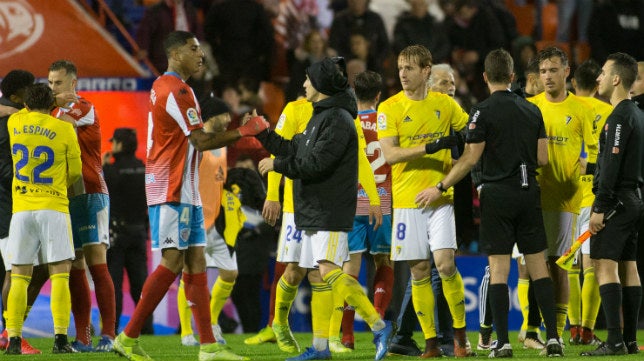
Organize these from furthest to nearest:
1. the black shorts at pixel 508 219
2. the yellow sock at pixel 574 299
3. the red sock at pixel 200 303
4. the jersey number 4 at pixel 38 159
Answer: the yellow sock at pixel 574 299
the jersey number 4 at pixel 38 159
the black shorts at pixel 508 219
the red sock at pixel 200 303

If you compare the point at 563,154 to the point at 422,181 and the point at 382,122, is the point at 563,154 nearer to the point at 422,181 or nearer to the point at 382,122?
the point at 422,181

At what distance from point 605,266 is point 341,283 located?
2.13m

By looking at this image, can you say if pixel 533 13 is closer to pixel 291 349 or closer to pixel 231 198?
pixel 231 198

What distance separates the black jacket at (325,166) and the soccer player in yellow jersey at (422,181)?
2.59ft

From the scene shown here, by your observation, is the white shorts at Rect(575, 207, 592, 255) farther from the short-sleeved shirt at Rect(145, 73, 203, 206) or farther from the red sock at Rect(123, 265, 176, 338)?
the red sock at Rect(123, 265, 176, 338)

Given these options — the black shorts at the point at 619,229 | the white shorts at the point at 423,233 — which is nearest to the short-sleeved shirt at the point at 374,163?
the white shorts at the point at 423,233

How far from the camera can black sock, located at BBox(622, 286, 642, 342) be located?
9.22 m

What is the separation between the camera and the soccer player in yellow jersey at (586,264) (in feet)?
34.9

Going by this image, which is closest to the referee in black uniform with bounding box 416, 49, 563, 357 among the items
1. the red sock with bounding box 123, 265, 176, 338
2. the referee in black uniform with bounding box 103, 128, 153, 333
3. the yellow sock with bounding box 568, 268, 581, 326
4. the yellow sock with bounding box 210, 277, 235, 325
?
the yellow sock with bounding box 568, 268, 581, 326

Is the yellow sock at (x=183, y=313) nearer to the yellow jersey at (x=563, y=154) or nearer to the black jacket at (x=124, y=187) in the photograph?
the black jacket at (x=124, y=187)

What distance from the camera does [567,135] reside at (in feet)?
33.1

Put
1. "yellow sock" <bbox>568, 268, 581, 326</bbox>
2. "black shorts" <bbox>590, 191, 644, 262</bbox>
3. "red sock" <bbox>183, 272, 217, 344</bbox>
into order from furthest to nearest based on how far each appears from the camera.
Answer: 1. "yellow sock" <bbox>568, 268, 581, 326</bbox>
2. "black shorts" <bbox>590, 191, 644, 262</bbox>
3. "red sock" <bbox>183, 272, 217, 344</bbox>

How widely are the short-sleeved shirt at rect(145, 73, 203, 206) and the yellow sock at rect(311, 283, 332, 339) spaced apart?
1141 millimetres

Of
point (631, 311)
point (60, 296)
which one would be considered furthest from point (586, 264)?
point (60, 296)
